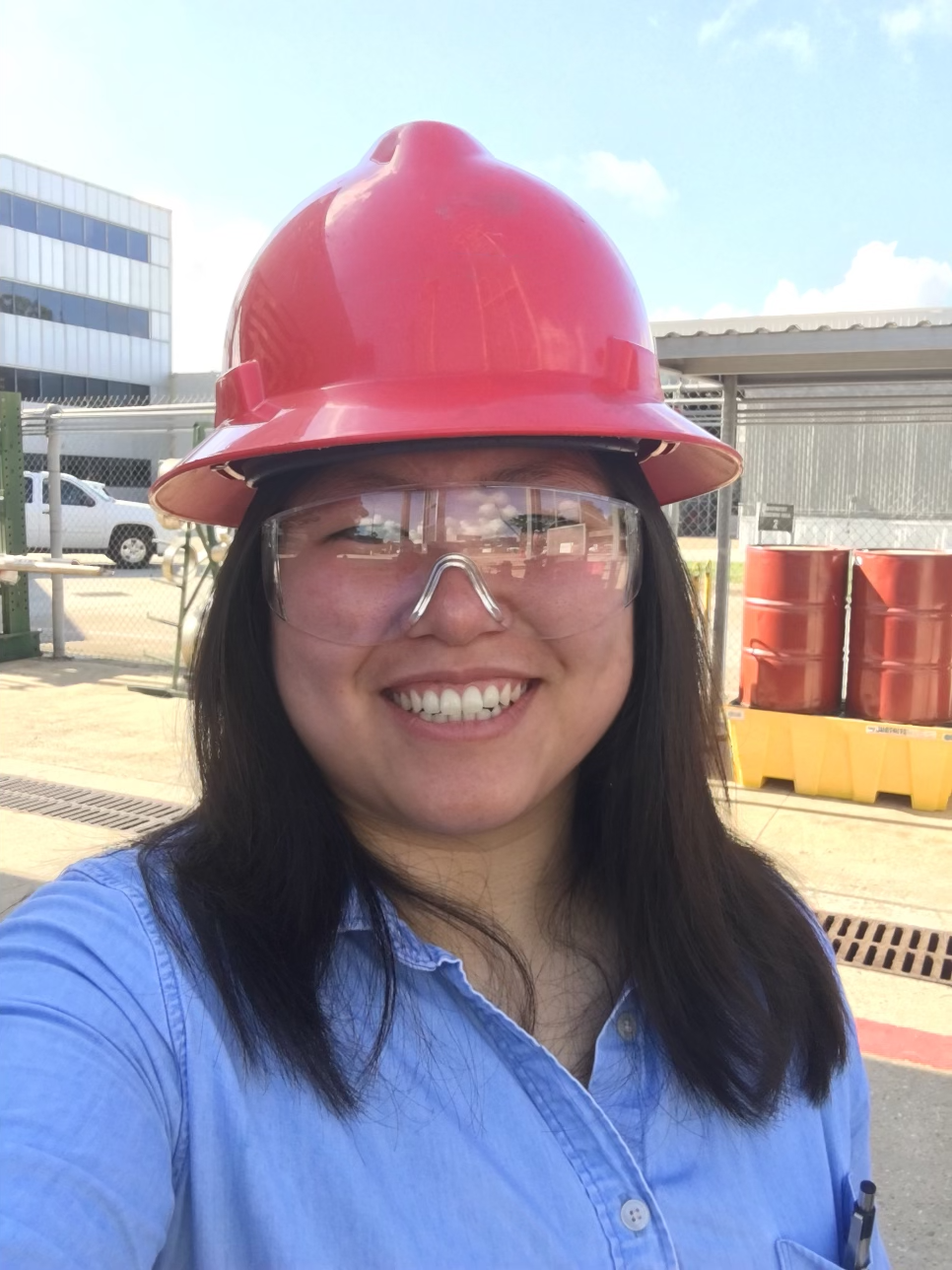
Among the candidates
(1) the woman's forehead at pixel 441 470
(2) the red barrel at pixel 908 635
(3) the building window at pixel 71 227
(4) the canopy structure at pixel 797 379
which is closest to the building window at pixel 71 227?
(3) the building window at pixel 71 227

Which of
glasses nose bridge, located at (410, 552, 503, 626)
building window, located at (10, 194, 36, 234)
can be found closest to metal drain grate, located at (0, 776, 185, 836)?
glasses nose bridge, located at (410, 552, 503, 626)

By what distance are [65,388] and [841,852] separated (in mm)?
36480

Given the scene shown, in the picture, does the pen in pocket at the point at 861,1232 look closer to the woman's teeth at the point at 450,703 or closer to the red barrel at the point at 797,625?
the woman's teeth at the point at 450,703

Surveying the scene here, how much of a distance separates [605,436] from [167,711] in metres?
6.85

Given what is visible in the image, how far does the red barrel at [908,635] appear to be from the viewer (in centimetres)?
530

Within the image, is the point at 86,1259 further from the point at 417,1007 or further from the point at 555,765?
the point at 555,765

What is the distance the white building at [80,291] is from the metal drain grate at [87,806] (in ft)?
94.2

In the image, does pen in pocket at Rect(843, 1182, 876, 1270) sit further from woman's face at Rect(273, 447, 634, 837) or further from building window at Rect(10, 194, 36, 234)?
building window at Rect(10, 194, 36, 234)

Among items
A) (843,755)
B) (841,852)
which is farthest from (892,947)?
(843,755)

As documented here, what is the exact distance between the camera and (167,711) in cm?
764

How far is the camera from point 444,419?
1.14 meters

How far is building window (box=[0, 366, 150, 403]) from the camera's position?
111ft

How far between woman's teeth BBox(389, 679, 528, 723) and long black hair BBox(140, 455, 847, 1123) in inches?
7.5

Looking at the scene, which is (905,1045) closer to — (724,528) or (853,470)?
(724,528)
